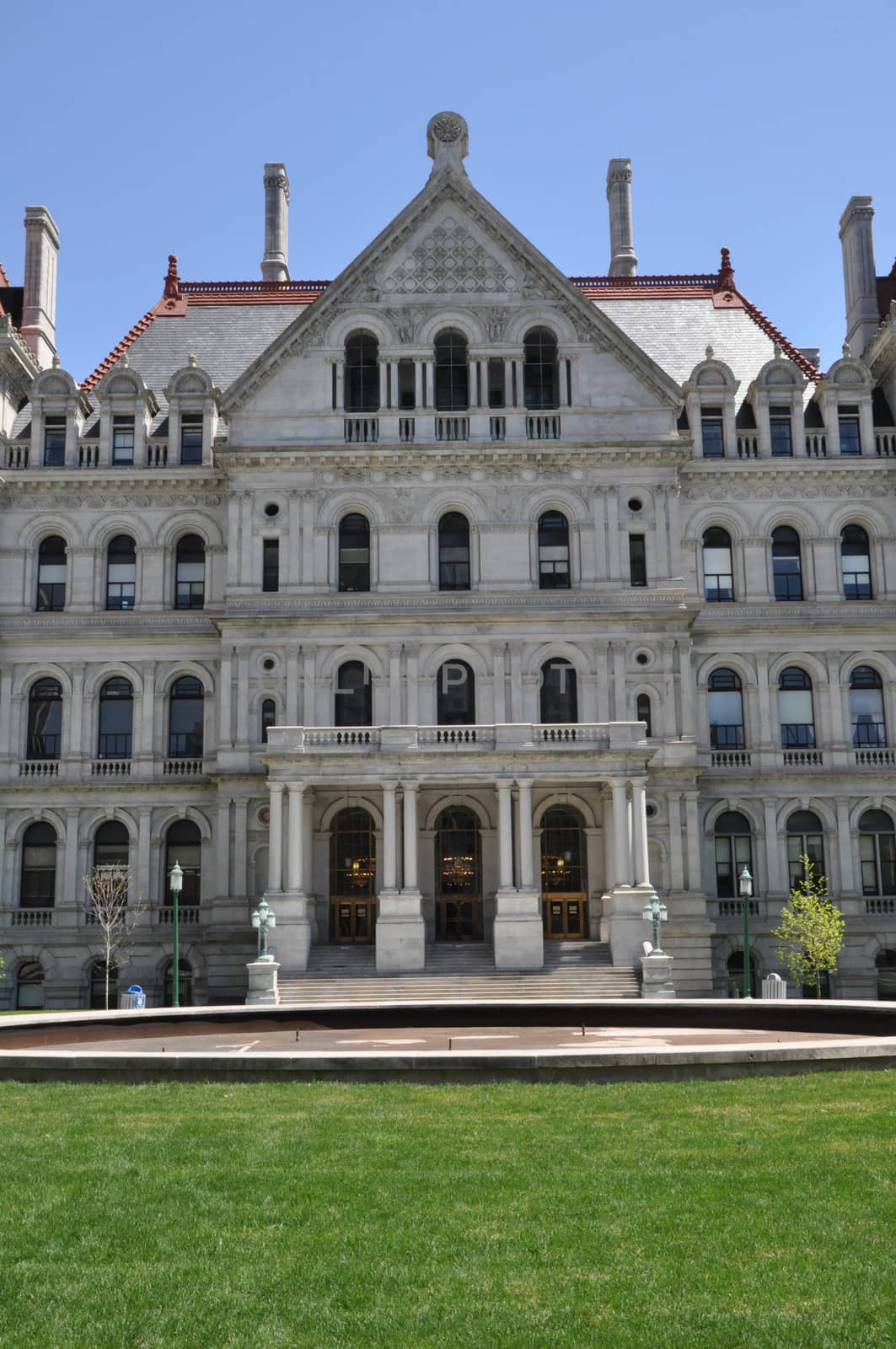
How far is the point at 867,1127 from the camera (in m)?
15.8

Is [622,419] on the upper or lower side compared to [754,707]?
upper

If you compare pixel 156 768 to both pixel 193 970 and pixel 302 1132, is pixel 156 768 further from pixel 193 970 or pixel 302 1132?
pixel 302 1132

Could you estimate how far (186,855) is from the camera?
48625mm

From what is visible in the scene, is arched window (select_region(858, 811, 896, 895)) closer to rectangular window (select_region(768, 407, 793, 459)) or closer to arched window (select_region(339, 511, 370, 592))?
rectangular window (select_region(768, 407, 793, 459))

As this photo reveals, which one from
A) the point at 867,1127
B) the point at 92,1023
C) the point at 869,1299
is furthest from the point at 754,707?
the point at 869,1299

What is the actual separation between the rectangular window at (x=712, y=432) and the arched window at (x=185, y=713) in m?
19.4

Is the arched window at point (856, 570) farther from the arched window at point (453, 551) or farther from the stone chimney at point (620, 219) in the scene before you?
the stone chimney at point (620, 219)

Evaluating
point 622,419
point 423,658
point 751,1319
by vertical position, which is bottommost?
point 751,1319

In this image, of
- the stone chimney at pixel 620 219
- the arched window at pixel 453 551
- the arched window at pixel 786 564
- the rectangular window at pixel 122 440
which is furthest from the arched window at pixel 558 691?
the stone chimney at pixel 620 219

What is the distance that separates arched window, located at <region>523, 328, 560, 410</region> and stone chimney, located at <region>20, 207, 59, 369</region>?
1869cm

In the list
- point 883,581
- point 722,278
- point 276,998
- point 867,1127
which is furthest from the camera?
point 722,278

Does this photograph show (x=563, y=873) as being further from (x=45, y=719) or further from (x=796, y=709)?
(x=45, y=719)

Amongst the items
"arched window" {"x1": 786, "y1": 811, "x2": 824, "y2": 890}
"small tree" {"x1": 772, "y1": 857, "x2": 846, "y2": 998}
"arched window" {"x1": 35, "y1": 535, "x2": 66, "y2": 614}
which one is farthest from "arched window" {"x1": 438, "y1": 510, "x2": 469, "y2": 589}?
"small tree" {"x1": 772, "y1": 857, "x2": 846, "y2": 998}

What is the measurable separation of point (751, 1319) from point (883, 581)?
42.4 m
